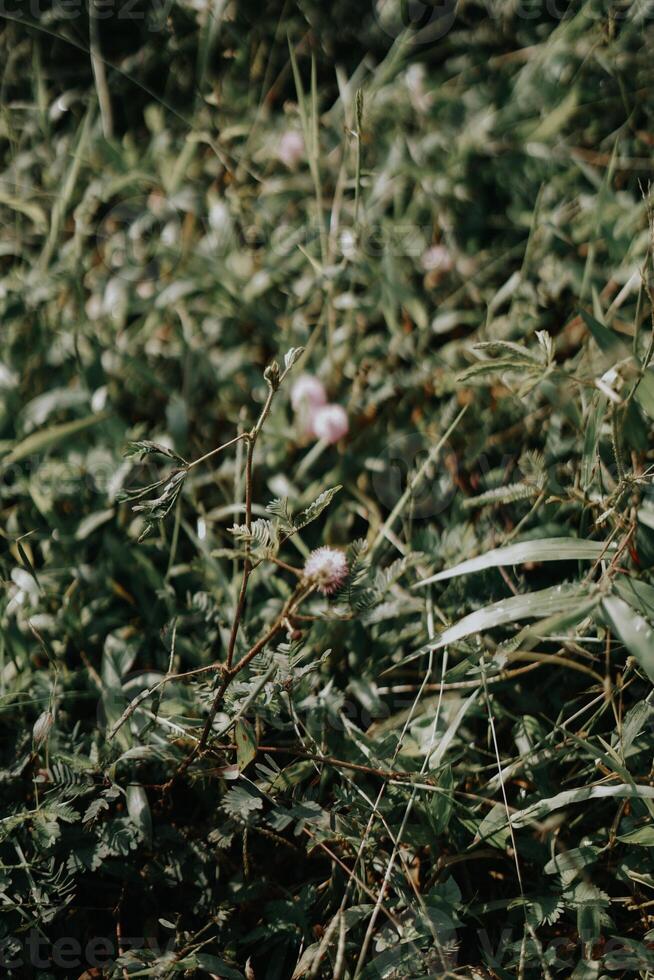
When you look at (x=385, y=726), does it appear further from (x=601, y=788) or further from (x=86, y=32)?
(x=86, y=32)

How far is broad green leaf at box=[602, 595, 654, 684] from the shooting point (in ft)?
2.48

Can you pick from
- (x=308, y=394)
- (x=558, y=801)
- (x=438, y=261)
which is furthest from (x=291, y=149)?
(x=558, y=801)

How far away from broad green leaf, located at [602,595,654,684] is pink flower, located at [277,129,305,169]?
119 cm

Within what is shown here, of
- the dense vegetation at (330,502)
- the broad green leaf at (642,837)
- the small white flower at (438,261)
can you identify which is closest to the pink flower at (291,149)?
the dense vegetation at (330,502)

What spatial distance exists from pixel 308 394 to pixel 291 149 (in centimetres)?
62

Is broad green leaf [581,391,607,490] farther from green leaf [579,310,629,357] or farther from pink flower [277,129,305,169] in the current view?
pink flower [277,129,305,169]

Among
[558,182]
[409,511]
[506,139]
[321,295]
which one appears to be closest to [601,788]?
[409,511]

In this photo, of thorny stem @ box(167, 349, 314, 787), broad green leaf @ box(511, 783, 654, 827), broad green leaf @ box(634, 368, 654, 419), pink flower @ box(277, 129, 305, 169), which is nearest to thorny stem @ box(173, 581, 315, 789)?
thorny stem @ box(167, 349, 314, 787)

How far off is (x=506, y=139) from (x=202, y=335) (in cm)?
74

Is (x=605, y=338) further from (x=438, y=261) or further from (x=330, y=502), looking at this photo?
(x=438, y=261)

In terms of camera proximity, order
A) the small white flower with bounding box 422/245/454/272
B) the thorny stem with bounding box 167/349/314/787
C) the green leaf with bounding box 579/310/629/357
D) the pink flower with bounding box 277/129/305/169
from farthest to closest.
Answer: the pink flower with bounding box 277/129/305/169 < the small white flower with bounding box 422/245/454/272 < the green leaf with bounding box 579/310/629/357 < the thorny stem with bounding box 167/349/314/787

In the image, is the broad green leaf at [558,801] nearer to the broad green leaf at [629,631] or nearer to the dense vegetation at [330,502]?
the dense vegetation at [330,502]

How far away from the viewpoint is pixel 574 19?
1.49 meters

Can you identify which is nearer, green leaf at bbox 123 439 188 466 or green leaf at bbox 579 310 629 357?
green leaf at bbox 123 439 188 466
